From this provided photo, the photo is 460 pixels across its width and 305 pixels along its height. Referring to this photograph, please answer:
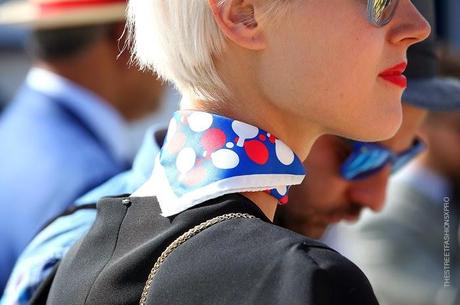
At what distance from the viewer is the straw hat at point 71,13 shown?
3752 mm

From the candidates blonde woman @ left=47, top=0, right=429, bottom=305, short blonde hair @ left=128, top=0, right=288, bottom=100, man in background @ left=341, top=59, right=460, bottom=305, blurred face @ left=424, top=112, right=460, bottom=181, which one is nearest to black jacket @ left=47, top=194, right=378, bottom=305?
blonde woman @ left=47, top=0, right=429, bottom=305

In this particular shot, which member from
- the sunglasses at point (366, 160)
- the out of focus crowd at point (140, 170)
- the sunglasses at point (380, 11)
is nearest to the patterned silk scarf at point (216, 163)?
the sunglasses at point (380, 11)

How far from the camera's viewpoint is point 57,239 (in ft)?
6.19

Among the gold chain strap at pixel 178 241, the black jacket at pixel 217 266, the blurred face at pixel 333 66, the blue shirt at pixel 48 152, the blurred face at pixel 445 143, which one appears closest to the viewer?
the black jacket at pixel 217 266

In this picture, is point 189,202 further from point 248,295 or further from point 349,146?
point 349,146

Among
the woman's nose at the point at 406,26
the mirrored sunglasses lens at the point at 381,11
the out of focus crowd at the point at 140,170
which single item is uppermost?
the mirrored sunglasses lens at the point at 381,11

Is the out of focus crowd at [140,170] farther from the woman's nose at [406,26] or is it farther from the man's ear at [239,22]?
the woman's nose at [406,26]

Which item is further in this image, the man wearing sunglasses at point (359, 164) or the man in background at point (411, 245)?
the man in background at point (411, 245)

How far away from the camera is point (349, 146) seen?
2.36 m

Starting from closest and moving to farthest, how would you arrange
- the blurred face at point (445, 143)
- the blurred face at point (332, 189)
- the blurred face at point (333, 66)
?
1. the blurred face at point (333, 66)
2. the blurred face at point (332, 189)
3. the blurred face at point (445, 143)

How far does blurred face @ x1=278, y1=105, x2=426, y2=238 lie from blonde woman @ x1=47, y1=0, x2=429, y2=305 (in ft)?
2.60

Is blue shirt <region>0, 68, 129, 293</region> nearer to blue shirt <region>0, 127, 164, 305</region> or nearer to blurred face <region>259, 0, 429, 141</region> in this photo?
blue shirt <region>0, 127, 164, 305</region>

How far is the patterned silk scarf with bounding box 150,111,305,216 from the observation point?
4.33 ft

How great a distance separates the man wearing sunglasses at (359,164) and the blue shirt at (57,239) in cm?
40
